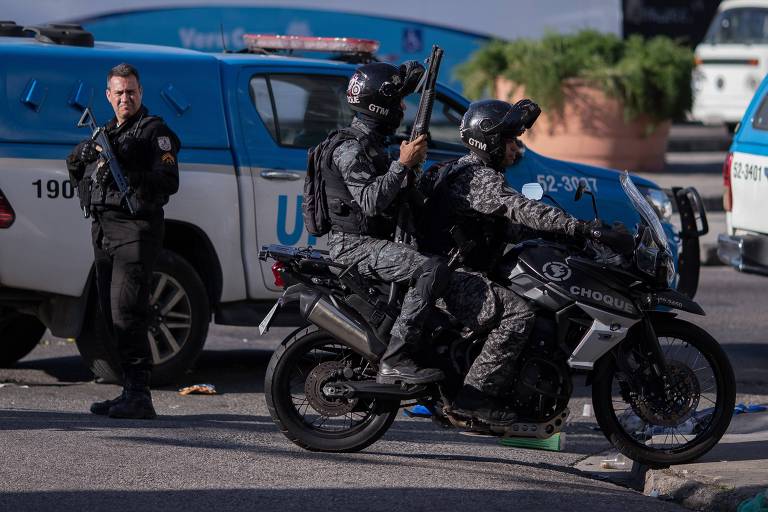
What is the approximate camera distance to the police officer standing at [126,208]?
7.09 m

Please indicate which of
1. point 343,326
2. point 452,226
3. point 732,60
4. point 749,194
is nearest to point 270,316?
point 343,326

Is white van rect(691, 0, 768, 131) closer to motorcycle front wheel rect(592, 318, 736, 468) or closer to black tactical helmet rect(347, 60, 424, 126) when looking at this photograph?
motorcycle front wheel rect(592, 318, 736, 468)

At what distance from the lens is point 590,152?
18203 millimetres

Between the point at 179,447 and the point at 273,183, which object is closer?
the point at 179,447

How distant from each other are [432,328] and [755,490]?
156 centimetres

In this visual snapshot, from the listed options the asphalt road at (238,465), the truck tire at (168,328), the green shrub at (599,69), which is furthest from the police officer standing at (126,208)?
the green shrub at (599,69)

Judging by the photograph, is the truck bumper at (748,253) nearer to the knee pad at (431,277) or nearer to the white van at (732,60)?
the knee pad at (431,277)

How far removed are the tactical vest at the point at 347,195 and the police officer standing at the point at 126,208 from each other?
123 cm

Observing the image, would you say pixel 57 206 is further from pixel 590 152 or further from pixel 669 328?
pixel 590 152

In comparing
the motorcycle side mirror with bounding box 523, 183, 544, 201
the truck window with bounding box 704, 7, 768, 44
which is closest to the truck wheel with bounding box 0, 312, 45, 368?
the motorcycle side mirror with bounding box 523, 183, 544, 201

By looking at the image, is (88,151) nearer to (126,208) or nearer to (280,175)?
(126,208)

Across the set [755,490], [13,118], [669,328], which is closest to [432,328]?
[669,328]

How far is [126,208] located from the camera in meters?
7.10

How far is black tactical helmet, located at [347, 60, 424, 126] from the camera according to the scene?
616 cm
